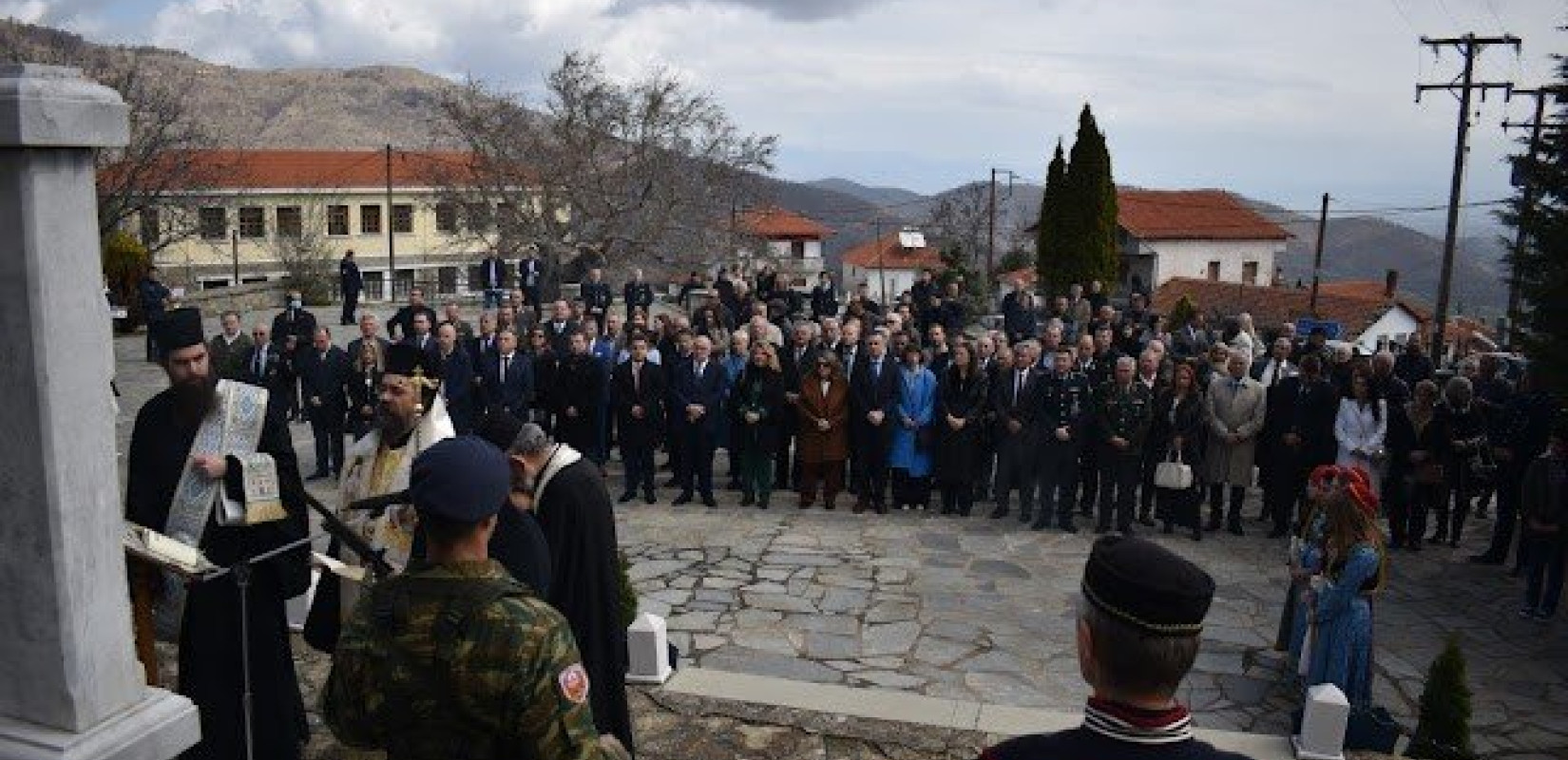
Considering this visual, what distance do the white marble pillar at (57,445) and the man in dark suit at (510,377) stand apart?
8964mm

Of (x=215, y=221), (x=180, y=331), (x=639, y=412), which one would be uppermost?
(x=215, y=221)

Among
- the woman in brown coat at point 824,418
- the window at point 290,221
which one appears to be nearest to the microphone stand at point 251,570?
the woman in brown coat at point 824,418

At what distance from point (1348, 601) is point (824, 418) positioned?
5799 millimetres

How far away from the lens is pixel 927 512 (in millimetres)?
11758

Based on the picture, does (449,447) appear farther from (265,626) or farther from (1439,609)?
(1439,609)

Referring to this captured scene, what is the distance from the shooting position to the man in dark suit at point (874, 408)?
1153 centimetres

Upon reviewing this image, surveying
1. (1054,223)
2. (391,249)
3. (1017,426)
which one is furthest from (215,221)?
(1017,426)

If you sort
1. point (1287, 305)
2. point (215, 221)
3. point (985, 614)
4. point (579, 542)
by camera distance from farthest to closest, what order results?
1. point (215, 221)
2. point (1287, 305)
3. point (985, 614)
4. point (579, 542)

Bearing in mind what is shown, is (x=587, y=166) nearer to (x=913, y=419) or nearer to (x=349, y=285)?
(x=349, y=285)

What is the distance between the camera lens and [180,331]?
487cm

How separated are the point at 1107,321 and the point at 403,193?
4569cm

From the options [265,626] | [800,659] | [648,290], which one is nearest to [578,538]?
[265,626]

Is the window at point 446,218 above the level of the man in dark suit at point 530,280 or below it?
above

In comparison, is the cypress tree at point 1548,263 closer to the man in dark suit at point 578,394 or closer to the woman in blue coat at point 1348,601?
the woman in blue coat at point 1348,601
